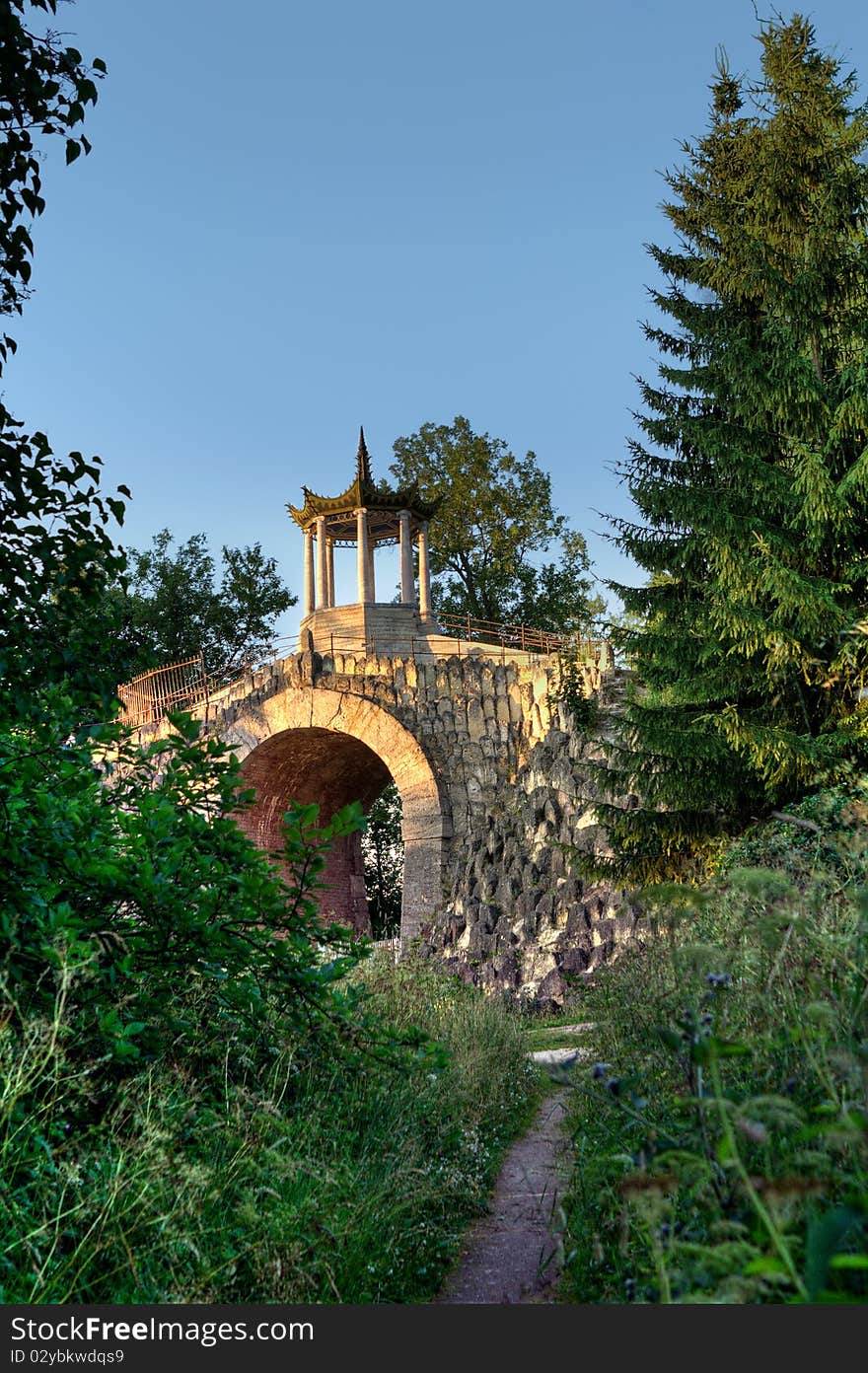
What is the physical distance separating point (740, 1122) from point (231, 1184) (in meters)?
2.64

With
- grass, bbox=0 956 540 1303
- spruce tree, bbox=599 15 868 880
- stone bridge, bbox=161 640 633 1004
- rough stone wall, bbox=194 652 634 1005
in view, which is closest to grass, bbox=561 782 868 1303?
grass, bbox=0 956 540 1303

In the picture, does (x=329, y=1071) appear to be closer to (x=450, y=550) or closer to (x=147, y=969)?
(x=147, y=969)

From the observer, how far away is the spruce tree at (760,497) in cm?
1105

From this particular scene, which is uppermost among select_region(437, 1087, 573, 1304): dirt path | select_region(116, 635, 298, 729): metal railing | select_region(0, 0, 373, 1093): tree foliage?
select_region(116, 635, 298, 729): metal railing

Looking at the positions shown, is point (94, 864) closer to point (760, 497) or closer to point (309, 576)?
point (760, 497)

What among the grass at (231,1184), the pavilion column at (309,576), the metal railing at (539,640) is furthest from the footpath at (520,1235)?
the pavilion column at (309,576)

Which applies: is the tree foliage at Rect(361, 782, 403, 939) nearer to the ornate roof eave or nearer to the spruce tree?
the ornate roof eave

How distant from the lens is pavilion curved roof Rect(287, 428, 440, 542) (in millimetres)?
28391

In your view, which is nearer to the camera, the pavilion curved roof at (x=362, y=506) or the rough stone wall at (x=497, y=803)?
the rough stone wall at (x=497, y=803)

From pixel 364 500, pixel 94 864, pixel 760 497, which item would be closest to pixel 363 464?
pixel 364 500

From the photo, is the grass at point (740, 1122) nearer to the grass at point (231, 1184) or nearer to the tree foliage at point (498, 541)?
the grass at point (231, 1184)

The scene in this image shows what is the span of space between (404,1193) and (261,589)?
3345 cm

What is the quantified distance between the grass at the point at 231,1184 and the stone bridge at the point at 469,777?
31.6 feet

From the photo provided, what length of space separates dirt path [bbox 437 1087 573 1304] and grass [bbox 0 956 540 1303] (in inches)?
4.7
